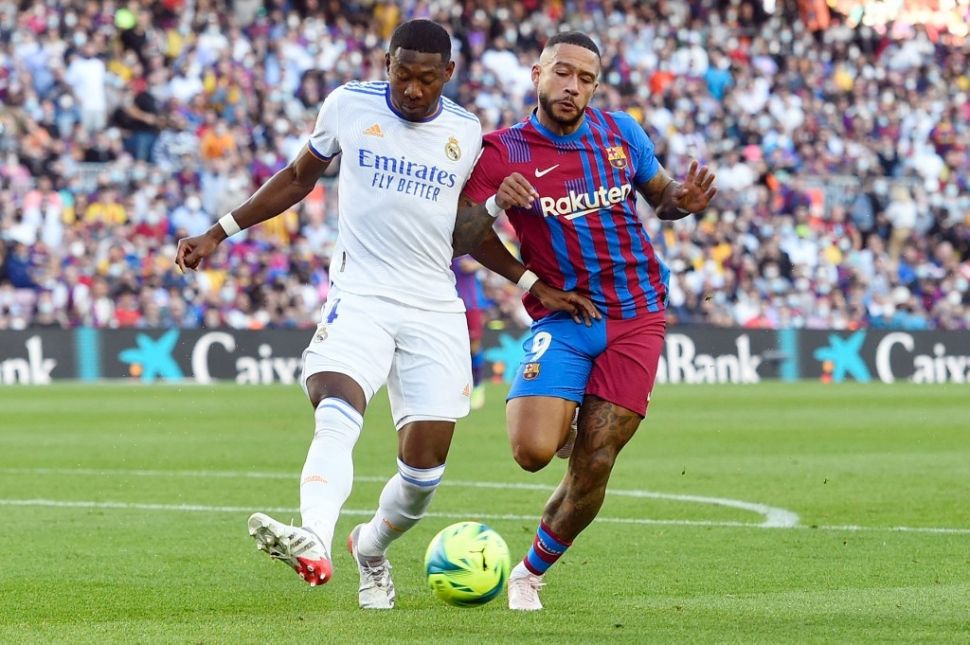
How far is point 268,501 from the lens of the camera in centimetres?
1141

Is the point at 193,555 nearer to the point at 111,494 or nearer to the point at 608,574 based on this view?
the point at 608,574

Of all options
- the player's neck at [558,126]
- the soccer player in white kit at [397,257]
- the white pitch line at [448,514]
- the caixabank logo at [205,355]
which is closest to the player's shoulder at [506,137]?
the player's neck at [558,126]

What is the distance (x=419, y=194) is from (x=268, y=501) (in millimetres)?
4829

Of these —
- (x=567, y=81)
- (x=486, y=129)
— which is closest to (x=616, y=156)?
(x=567, y=81)

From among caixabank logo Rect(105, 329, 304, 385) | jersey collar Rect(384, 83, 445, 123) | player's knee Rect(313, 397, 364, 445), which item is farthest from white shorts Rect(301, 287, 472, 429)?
caixabank logo Rect(105, 329, 304, 385)

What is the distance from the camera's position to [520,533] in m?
9.73

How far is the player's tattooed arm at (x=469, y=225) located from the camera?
7.18m

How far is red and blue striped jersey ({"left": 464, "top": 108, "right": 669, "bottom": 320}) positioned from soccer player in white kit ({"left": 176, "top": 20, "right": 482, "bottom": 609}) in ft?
0.91

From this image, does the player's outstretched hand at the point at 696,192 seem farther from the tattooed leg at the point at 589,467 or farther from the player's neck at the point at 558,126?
the tattooed leg at the point at 589,467

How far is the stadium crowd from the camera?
25.8m

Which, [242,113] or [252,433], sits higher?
[242,113]

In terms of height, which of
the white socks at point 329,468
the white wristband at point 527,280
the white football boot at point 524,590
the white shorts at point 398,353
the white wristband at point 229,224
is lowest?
the white football boot at point 524,590

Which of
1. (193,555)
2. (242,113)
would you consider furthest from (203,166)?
(193,555)

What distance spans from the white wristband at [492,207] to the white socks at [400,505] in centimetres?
110
